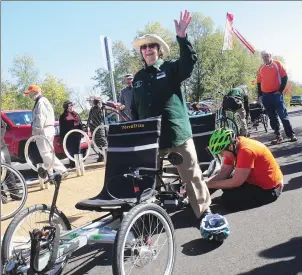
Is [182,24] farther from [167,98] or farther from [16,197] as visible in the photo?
[16,197]

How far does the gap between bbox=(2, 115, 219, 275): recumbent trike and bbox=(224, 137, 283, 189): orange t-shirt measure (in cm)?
101

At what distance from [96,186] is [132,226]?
413 cm

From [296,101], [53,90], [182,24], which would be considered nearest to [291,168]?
[182,24]

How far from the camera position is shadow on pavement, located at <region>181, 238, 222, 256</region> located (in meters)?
3.41

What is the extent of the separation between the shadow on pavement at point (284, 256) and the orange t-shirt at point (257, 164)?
1.04m

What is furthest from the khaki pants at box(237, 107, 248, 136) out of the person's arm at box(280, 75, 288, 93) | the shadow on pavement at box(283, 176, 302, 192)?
the shadow on pavement at box(283, 176, 302, 192)

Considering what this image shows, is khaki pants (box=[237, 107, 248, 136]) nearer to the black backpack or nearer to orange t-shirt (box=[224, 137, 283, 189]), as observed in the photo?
the black backpack

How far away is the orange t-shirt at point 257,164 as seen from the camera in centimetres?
420

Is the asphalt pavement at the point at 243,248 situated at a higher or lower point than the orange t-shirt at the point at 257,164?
lower

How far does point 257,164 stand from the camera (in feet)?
14.0

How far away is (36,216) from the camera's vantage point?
310cm

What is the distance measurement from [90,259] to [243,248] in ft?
5.05

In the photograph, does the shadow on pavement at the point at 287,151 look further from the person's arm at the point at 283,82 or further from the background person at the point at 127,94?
the background person at the point at 127,94

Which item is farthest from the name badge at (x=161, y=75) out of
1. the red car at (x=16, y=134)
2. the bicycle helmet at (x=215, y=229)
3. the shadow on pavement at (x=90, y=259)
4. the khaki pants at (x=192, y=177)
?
the red car at (x=16, y=134)
